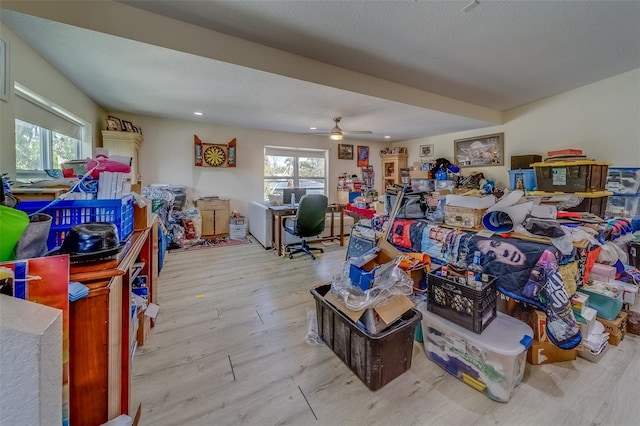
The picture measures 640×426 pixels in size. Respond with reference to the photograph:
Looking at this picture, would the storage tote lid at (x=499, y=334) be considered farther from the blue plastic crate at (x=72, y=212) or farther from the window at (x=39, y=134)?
the window at (x=39, y=134)

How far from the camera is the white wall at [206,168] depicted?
15.1 ft

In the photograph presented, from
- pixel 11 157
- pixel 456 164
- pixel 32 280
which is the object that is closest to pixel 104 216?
pixel 32 280

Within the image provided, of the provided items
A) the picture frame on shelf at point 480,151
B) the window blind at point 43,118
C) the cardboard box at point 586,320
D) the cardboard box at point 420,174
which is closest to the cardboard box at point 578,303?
the cardboard box at point 586,320

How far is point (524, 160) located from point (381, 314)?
4.23m

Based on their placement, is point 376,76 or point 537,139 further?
point 537,139

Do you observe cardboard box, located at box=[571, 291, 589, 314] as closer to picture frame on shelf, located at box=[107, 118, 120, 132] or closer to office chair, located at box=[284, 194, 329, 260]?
office chair, located at box=[284, 194, 329, 260]

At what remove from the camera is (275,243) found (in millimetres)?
4293

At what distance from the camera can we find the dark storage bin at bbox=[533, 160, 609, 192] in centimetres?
291

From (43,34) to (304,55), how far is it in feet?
6.96

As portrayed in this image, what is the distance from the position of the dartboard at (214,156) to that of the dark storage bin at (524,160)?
5.29m

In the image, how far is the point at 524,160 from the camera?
410 centimetres

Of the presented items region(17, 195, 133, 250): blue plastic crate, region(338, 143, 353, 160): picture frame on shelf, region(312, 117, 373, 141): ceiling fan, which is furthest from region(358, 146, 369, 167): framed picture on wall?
region(17, 195, 133, 250): blue plastic crate

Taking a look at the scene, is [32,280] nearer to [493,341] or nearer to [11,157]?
[493,341]

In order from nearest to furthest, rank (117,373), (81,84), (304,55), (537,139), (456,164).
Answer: (117,373) → (304,55) → (81,84) → (537,139) → (456,164)
